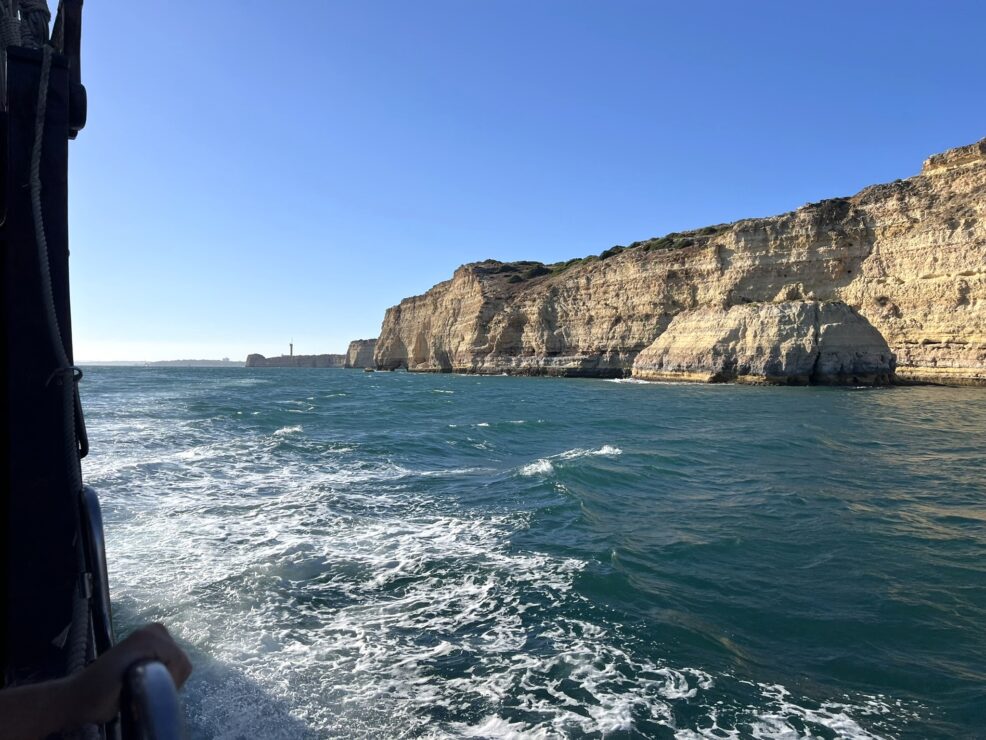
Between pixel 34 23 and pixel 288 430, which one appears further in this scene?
pixel 288 430

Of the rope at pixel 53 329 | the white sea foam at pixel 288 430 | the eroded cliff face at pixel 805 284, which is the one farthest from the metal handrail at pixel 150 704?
the eroded cliff face at pixel 805 284

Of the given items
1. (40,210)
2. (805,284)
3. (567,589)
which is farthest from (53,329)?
(805,284)

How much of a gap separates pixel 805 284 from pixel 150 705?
181 feet

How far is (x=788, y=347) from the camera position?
41812 mm

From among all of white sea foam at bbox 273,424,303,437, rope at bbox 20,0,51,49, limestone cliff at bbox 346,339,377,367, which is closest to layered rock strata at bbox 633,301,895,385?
white sea foam at bbox 273,424,303,437

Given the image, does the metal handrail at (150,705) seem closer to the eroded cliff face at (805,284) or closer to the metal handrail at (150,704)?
the metal handrail at (150,704)

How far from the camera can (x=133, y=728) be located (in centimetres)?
120

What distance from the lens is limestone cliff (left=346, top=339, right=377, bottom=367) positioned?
147700mm

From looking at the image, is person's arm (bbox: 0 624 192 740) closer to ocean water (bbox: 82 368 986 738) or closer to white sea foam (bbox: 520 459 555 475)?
ocean water (bbox: 82 368 986 738)

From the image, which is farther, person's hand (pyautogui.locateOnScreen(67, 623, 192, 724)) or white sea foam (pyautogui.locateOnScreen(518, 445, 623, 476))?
white sea foam (pyautogui.locateOnScreen(518, 445, 623, 476))

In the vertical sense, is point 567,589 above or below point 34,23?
below

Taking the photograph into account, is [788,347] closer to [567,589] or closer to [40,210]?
[567,589]

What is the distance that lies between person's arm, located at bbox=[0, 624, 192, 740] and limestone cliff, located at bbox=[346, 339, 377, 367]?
5753 inches

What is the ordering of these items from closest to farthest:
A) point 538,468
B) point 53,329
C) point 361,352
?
point 53,329 < point 538,468 < point 361,352
